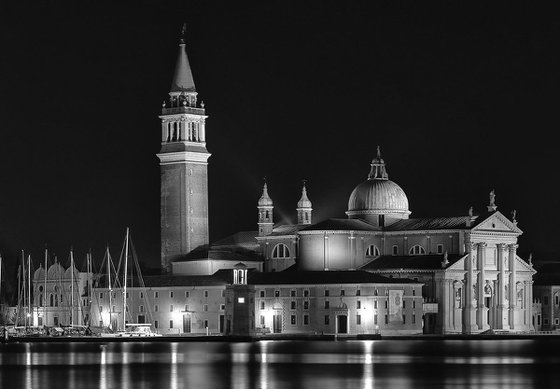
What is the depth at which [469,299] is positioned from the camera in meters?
148

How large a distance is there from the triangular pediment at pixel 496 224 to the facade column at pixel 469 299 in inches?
52.5

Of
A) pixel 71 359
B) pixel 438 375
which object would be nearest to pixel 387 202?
pixel 71 359

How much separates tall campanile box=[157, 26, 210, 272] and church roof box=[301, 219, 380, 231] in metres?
7.78

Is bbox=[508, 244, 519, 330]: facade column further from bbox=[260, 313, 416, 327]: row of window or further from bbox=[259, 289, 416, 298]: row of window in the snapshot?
bbox=[259, 289, 416, 298]: row of window

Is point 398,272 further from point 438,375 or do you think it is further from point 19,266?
point 438,375

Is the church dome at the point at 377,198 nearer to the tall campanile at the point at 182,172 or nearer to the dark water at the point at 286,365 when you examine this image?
the tall campanile at the point at 182,172

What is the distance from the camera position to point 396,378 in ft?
323

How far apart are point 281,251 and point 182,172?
332 inches

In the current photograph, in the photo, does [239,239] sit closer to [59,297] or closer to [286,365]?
[59,297]

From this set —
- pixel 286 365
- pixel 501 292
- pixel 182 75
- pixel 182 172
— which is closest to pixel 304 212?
pixel 182 172

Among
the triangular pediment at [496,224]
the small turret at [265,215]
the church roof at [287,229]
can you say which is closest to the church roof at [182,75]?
the small turret at [265,215]

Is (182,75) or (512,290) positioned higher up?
(182,75)

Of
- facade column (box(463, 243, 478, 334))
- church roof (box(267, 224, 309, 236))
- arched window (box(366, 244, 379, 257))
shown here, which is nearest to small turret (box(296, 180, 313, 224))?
church roof (box(267, 224, 309, 236))

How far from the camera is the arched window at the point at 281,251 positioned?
6117 inches
